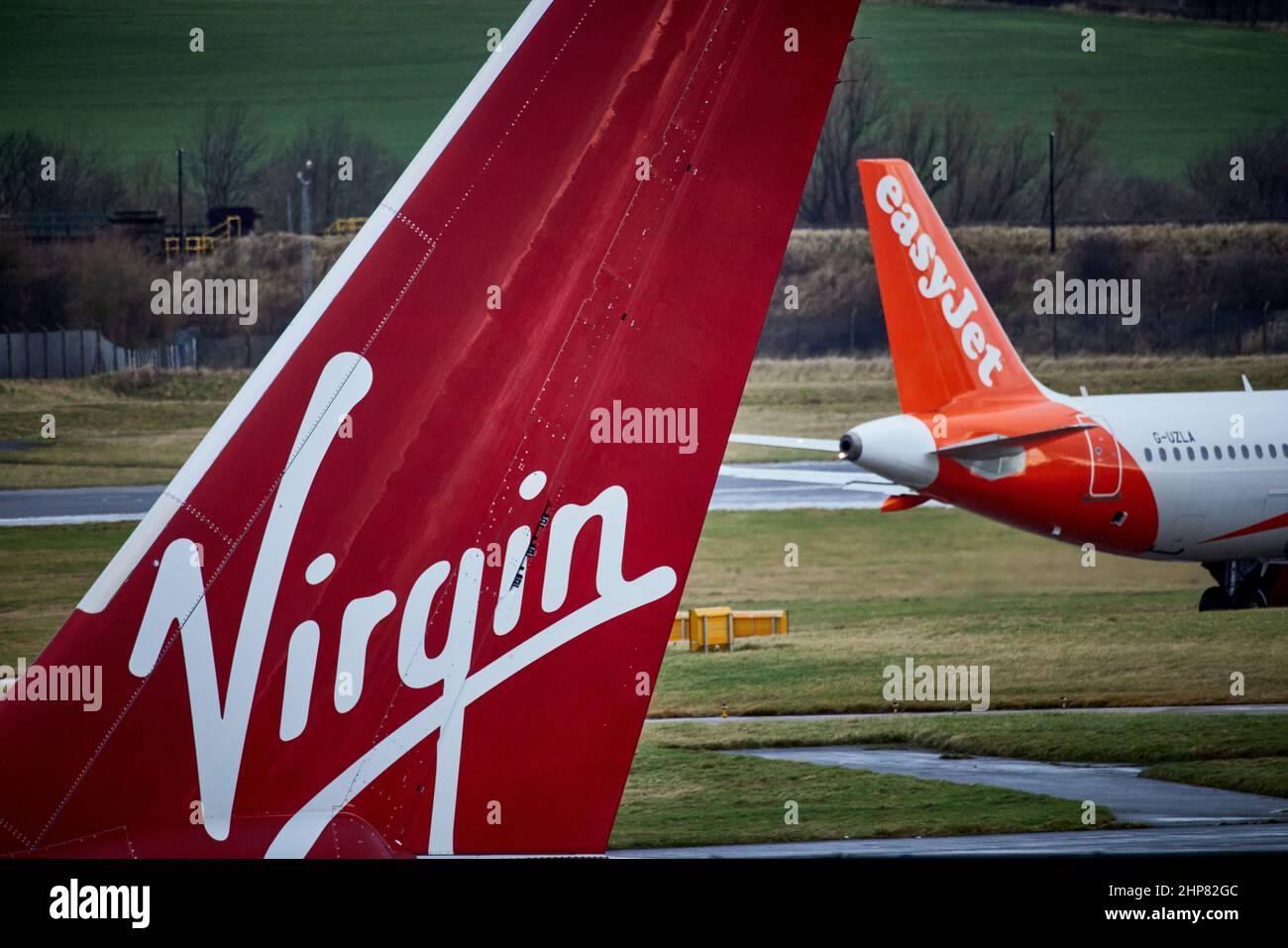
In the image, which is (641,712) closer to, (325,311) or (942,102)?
(325,311)

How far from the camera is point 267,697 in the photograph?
468 cm

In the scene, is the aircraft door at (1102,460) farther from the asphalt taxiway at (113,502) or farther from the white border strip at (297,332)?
the white border strip at (297,332)

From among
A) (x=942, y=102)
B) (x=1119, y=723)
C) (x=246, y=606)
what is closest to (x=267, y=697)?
(x=246, y=606)

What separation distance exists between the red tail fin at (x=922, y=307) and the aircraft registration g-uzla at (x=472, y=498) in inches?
788

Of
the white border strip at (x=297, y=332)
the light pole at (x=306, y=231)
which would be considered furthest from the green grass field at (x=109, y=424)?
the white border strip at (x=297, y=332)

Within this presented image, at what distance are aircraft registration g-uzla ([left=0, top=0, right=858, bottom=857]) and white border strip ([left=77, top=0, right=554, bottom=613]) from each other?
0.03ft

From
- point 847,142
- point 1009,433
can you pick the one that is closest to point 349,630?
point 1009,433

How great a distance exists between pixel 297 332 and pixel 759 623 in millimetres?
21445

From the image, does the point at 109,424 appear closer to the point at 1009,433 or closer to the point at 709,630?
the point at 709,630

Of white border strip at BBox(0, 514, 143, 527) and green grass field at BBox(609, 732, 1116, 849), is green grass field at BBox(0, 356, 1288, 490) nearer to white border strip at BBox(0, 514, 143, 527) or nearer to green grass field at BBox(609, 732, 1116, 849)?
white border strip at BBox(0, 514, 143, 527)

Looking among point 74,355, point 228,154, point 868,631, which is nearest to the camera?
point 868,631

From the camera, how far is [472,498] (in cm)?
488

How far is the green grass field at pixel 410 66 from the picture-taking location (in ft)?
128
